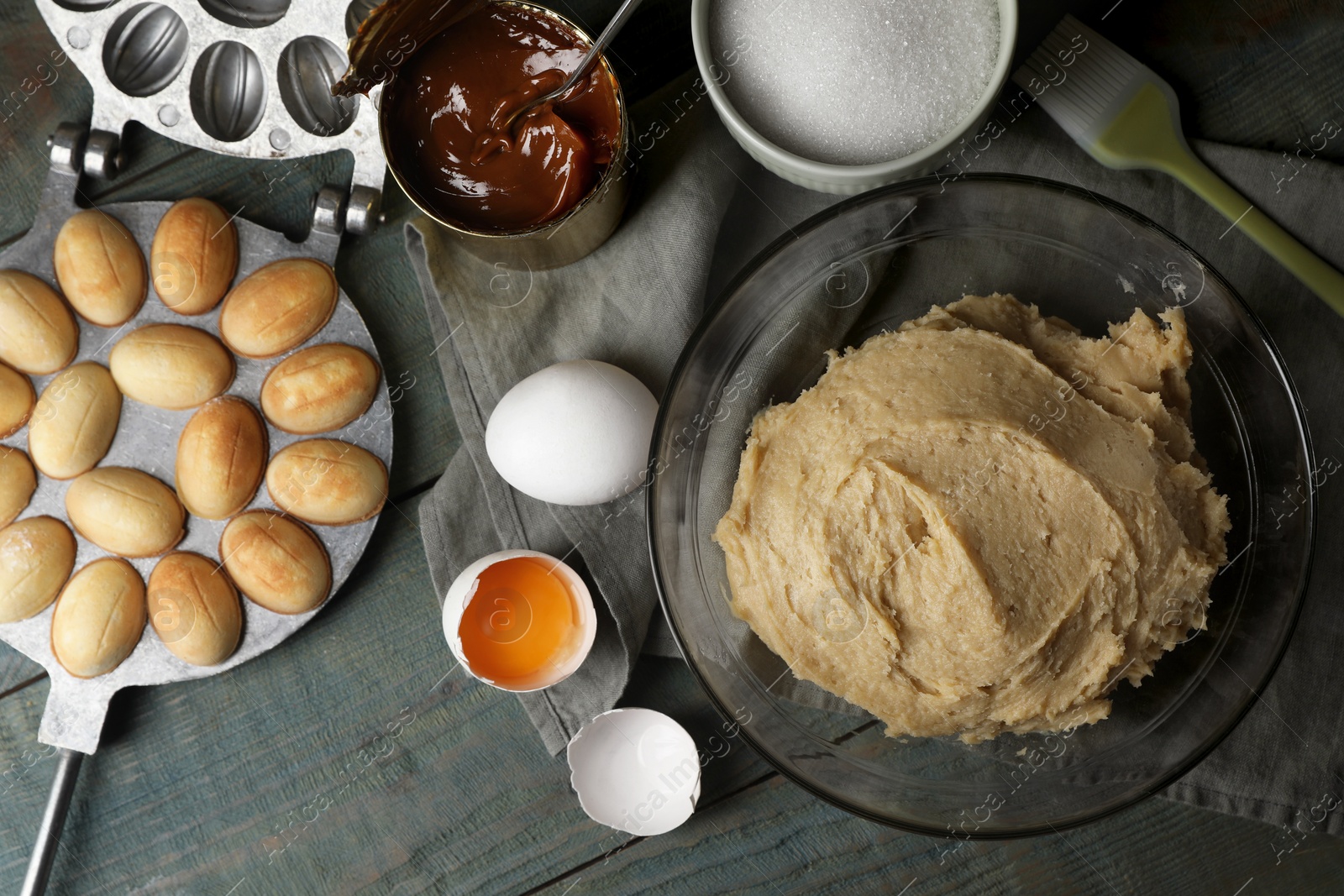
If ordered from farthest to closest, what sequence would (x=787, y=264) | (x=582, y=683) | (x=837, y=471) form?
(x=582, y=683), (x=787, y=264), (x=837, y=471)

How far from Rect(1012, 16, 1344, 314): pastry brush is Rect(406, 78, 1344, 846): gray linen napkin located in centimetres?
2

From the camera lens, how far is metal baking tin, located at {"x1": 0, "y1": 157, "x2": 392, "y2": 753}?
1035 mm

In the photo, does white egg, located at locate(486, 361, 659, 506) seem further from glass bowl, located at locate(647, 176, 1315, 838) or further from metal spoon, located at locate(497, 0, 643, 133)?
metal spoon, located at locate(497, 0, 643, 133)

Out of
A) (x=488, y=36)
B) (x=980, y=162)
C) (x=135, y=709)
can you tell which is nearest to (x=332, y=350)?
(x=488, y=36)

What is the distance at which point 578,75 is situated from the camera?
0.85m

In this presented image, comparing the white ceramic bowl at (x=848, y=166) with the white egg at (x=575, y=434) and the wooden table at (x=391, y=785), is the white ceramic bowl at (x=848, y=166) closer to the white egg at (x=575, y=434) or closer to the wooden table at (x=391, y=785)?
the white egg at (x=575, y=434)

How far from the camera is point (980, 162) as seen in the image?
Answer: 0.98 meters

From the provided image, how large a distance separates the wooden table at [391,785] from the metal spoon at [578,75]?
0.24 metres

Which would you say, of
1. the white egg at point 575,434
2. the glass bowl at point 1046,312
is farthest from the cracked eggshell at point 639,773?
the white egg at point 575,434

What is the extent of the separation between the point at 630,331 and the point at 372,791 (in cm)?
62

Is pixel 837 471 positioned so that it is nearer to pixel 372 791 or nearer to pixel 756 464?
pixel 756 464

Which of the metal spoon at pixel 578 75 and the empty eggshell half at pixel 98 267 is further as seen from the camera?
the empty eggshell half at pixel 98 267

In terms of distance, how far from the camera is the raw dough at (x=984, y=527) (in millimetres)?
774

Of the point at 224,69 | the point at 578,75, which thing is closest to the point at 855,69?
the point at 578,75
